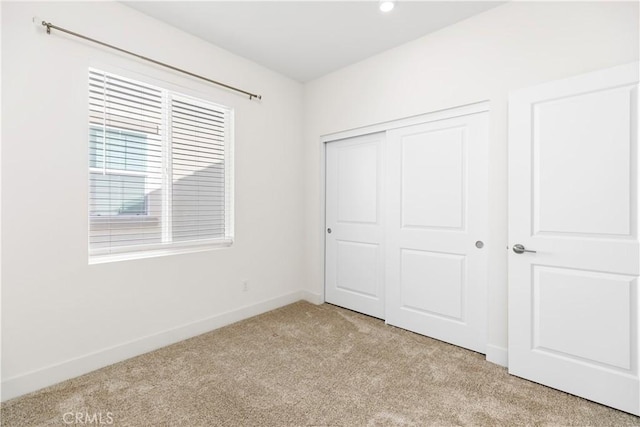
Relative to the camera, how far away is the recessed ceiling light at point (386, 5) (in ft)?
7.22

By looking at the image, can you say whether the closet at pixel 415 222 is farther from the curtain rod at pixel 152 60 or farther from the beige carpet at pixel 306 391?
the curtain rod at pixel 152 60

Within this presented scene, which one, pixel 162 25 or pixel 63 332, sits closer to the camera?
pixel 63 332

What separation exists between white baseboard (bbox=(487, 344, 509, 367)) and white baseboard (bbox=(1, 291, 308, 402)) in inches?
84.9

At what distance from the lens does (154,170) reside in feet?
8.42

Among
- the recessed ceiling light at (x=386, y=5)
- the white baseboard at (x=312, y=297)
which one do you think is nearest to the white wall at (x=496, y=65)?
the recessed ceiling light at (x=386, y=5)

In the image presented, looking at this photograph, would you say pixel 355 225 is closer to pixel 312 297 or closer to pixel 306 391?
pixel 312 297

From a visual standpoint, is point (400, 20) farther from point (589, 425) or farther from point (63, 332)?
point (63, 332)

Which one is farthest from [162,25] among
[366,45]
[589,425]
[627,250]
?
[589,425]

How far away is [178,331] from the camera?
2.66m

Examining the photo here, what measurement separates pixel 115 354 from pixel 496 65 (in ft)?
11.9

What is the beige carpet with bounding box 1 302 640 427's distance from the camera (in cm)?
170

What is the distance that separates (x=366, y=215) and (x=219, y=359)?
1.95 metres

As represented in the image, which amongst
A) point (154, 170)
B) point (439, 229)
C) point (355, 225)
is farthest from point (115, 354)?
point (439, 229)

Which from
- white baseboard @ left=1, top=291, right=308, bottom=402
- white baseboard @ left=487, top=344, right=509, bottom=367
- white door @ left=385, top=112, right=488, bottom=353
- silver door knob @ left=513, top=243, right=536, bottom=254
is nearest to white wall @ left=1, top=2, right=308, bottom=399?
white baseboard @ left=1, top=291, right=308, bottom=402
